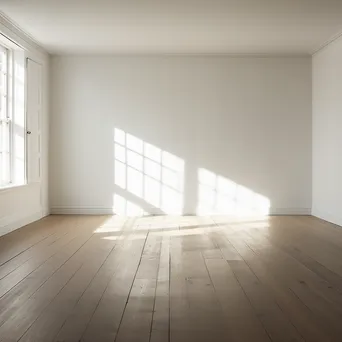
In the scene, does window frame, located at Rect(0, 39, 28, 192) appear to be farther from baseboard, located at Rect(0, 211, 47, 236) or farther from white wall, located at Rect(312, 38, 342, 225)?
white wall, located at Rect(312, 38, 342, 225)

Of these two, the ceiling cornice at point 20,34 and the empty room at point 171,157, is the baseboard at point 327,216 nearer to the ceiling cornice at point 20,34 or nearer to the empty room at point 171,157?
the empty room at point 171,157

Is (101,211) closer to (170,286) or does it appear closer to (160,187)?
(160,187)

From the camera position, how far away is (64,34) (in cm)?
671

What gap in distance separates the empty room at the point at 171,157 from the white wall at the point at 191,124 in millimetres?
23

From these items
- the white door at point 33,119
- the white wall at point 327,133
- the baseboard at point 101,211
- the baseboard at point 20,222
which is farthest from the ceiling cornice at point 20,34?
the white wall at point 327,133

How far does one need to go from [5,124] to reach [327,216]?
499cm

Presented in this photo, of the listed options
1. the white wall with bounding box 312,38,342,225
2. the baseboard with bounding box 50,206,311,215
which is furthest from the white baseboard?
the white wall with bounding box 312,38,342,225

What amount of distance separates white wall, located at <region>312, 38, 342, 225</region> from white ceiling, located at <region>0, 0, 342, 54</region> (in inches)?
13.3

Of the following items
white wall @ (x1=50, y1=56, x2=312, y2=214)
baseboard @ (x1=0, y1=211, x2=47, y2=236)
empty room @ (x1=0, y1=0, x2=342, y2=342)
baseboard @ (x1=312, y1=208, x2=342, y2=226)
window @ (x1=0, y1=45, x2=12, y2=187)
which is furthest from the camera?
white wall @ (x1=50, y1=56, x2=312, y2=214)

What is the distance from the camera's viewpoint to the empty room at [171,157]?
130 inches

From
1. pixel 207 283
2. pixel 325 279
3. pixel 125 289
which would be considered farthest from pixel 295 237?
pixel 125 289

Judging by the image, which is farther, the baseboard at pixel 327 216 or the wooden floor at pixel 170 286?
the baseboard at pixel 327 216

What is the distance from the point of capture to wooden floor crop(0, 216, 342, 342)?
2.34 metres

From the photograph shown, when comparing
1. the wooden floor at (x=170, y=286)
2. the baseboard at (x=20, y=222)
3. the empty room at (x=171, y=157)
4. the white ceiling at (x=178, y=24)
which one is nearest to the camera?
the wooden floor at (x=170, y=286)
